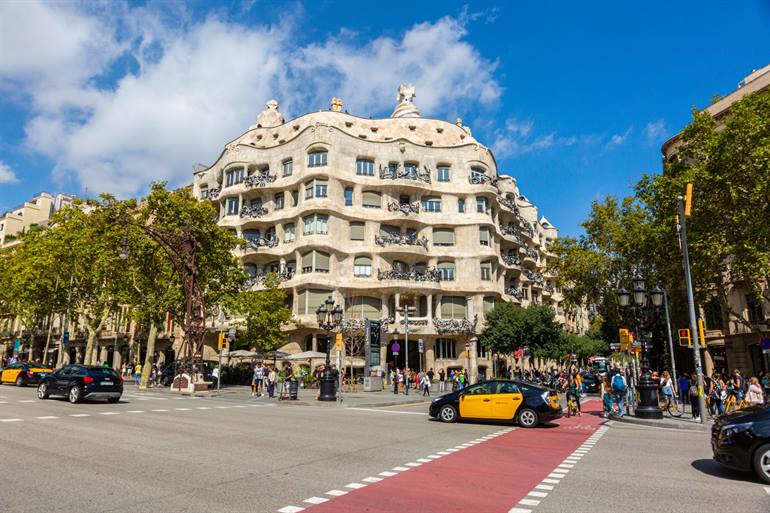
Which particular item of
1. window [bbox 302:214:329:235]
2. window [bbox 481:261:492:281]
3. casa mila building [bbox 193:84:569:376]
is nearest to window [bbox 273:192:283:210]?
casa mila building [bbox 193:84:569:376]

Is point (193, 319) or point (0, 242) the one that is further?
point (0, 242)

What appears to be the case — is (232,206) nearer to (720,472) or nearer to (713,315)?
(713,315)

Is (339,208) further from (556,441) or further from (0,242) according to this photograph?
(0,242)

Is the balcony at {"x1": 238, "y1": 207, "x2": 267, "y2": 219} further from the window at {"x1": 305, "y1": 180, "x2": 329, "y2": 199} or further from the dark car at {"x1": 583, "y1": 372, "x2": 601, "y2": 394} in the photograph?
the dark car at {"x1": 583, "y1": 372, "x2": 601, "y2": 394}

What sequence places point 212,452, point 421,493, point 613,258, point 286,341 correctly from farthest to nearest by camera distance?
point 286,341 → point 613,258 → point 212,452 → point 421,493

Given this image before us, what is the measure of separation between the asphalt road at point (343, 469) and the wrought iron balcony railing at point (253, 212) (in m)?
33.1

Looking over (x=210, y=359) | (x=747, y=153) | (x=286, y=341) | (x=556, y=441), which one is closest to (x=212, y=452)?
(x=556, y=441)

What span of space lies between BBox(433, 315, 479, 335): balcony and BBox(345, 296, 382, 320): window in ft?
16.4

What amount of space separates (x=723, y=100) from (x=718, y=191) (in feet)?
58.6

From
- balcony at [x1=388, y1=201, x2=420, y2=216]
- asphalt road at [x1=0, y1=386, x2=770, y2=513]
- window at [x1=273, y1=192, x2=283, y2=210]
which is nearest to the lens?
asphalt road at [x1=0, y1=386, x2=770, y2=513]

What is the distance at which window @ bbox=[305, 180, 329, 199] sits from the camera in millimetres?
43531

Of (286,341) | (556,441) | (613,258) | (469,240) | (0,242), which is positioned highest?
(0,242)

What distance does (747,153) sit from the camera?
23.0m

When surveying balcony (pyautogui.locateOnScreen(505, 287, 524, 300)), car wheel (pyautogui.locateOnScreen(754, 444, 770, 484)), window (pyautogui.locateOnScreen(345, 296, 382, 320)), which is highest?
balcony (pyautogui.locateOnScreen(505, 287, 524, 300))
